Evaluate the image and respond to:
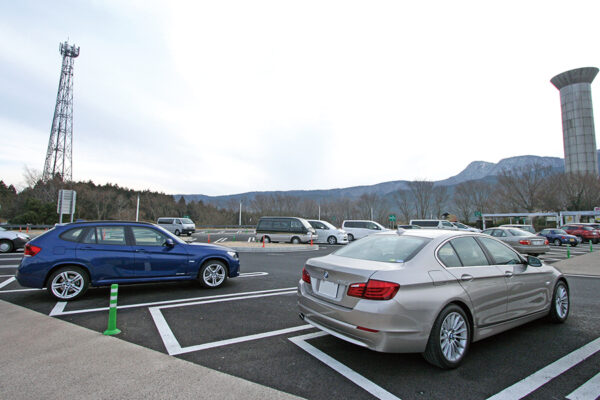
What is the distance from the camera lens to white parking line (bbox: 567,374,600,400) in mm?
2758

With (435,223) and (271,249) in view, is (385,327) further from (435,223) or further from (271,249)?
(435,223)

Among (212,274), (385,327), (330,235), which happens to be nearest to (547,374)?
(385,327)

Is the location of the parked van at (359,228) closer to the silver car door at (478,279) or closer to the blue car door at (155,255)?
the blue car door at (155,255)

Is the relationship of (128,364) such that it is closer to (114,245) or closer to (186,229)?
(114,245)

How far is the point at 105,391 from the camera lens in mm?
2799

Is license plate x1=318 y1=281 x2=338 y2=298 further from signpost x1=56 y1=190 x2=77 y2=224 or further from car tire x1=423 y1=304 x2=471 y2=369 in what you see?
signpost x1=56 y1=190 x2=77 y2=224

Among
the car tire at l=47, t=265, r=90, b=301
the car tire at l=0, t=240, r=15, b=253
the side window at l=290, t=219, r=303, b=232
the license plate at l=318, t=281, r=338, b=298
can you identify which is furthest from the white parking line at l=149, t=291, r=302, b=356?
the side window at l=290, t=219, r=303, b=232

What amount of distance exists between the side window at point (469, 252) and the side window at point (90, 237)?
265 inches

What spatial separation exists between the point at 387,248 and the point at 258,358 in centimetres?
212

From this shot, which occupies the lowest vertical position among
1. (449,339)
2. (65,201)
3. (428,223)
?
(449,339)

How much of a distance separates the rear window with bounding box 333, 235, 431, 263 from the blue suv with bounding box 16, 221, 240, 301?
4198 mm

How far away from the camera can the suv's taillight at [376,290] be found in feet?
10.1

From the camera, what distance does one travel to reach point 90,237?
20.5ft

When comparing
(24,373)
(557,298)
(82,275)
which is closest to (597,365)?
(557,298)
